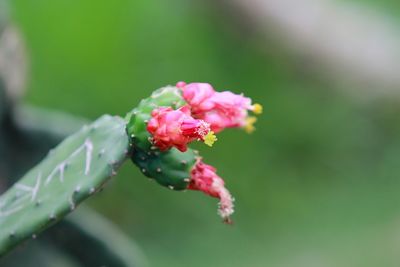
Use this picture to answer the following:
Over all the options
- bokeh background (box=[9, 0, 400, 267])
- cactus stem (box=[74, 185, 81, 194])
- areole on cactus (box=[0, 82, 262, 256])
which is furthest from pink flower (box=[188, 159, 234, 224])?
bokeh background (box=[9, 0, 400, 267])

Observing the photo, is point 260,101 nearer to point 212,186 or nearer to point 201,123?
point 212,186

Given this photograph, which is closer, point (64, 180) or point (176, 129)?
point (176, 129)

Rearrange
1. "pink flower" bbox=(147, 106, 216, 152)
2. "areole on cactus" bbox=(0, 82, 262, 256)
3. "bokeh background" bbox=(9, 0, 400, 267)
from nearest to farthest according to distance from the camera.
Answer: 1. "pink flower" bbox=(147, 106, 216, 152)
2. "areole on cactus" bbox=(0, 82, 262, 256)
3. "bokeh background" bbox=(9, 0, 400, 267)

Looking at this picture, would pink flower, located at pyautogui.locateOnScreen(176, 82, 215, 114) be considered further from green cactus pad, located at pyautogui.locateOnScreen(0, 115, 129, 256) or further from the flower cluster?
green cactus pad, located at pyautogui.locateOnScreen(0, 115, 129, 256)

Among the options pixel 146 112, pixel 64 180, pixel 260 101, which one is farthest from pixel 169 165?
pixel 260 101

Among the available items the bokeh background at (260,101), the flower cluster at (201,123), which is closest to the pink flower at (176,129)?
the flower cluster at (201,123)

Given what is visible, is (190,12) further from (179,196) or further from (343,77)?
(179,196)

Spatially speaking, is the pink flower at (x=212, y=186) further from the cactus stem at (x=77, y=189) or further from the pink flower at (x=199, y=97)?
the cactus stem at (x=77, y=189)
